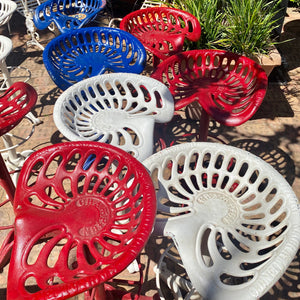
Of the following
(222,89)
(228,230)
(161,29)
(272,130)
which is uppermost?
(161,29)

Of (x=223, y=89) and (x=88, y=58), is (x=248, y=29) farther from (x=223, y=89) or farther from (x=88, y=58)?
(x=88, y=58)

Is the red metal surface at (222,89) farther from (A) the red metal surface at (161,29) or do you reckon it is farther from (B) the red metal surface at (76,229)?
(B) the red metal surface at (76,229)

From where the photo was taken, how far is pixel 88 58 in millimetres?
3182

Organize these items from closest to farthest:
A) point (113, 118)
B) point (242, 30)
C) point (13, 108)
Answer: point (13, 108)
point (113, 118)
point (242, 30)

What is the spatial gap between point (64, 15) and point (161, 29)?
164 centimetres

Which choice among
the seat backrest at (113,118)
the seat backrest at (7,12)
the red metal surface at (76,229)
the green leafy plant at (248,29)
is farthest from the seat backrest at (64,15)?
the red metal surface at (76,229)

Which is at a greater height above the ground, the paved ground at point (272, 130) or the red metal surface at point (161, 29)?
the red metal surface at point (161, 29)

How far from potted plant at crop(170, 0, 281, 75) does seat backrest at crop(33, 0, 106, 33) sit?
139 centimetres

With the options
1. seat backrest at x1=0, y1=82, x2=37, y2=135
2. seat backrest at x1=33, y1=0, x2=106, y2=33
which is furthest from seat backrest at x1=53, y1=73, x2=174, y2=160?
seat backrest at x1=33, y1=0, x2=106, y2=33

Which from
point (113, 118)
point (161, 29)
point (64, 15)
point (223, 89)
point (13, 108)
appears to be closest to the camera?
point (13, 108)

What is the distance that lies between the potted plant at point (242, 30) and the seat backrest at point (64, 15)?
4.57 feet

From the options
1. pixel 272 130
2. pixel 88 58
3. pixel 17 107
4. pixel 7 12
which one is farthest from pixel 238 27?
pixel 17 107

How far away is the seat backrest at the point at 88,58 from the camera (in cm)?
290

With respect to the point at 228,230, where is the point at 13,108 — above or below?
above
